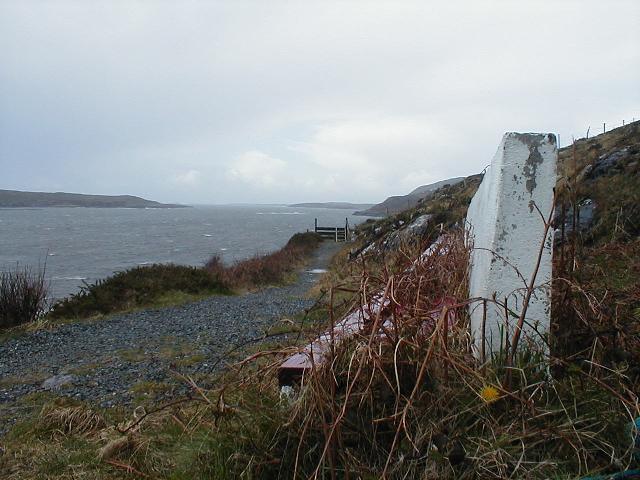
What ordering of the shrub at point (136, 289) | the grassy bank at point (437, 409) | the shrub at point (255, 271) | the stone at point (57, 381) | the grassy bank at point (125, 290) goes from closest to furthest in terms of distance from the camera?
1. the grassy bank at point (437, 409)
2. the stone at point (57, 381)
3. the grassy bank at point (125, 290)
4. the shrub at point (136, 289)
5. the shrub at point (255, 271)

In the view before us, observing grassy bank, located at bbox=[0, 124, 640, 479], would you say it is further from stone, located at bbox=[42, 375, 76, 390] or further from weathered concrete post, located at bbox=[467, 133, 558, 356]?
stone, located at bbox=[42, 375, 76, 390]

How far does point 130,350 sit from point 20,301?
14.6 ft

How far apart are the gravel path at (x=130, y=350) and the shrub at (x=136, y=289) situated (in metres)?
0.88

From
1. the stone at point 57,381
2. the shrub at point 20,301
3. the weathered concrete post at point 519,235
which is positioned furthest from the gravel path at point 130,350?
the weathered concrete post at point 519,235

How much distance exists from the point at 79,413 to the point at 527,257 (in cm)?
392

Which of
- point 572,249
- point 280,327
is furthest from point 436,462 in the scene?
point 280,327

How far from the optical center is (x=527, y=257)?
8.07 feet

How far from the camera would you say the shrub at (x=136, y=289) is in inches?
454

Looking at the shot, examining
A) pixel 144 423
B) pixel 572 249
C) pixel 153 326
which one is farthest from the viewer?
pixel 153 326

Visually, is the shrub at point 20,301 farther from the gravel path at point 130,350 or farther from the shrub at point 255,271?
the shrub at point 255,271

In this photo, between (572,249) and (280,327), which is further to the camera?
(280,327)

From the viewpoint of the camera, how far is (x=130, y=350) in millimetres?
7625

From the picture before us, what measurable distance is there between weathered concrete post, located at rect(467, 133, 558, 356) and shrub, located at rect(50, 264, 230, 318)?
35.3 feet

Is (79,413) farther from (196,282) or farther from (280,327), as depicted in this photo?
(196,282)
